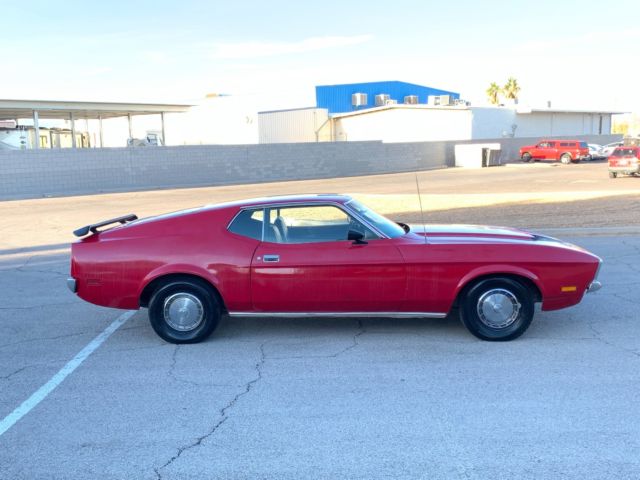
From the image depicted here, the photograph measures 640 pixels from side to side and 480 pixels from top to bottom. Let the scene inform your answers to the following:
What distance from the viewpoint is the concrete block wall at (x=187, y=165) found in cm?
2844

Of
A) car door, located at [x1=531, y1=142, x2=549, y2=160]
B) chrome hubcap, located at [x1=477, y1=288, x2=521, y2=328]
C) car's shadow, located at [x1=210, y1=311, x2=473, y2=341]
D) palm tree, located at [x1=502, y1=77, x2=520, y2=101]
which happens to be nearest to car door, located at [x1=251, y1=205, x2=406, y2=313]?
car's shadow, located at [x1=210, y1=311, x2=473, y2=341]

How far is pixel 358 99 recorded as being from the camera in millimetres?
58719

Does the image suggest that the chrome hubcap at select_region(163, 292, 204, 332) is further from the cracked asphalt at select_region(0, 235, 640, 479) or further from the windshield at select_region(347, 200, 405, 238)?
the windshield at select_region(347, 200, 405, 238)

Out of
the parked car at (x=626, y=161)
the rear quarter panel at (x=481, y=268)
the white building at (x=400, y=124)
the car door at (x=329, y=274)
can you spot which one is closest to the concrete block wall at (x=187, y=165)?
the white building at (x=400, y=124)

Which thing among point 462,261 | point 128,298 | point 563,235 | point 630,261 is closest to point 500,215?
point 563,235

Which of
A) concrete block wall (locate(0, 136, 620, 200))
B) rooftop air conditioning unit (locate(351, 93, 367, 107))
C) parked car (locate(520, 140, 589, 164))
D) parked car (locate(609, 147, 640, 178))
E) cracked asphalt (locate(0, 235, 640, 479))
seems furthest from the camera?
rooftop air conditioning unit (locate(351, 93, 367, 107))

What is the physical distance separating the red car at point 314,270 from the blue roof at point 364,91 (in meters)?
51.5

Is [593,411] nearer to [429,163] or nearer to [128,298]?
[128,298]

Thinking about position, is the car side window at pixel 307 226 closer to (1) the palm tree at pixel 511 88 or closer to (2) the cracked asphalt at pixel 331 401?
(2) the cracked asphalt at pixel 331 401

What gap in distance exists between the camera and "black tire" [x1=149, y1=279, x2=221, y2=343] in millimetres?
6383

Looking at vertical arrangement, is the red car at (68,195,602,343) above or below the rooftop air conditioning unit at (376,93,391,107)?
below

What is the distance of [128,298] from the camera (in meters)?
6.45

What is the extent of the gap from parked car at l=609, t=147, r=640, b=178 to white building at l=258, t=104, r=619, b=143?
75.4ft

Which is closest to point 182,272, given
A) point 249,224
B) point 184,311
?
point 184,311
